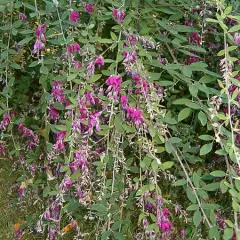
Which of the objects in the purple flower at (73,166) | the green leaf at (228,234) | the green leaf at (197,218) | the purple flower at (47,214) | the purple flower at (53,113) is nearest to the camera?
the green leaf at (228,234)

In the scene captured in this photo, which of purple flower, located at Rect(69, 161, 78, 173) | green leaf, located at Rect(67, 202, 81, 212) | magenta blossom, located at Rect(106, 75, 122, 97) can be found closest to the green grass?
green leaf, located at Rect(67, 202, 81, 212)

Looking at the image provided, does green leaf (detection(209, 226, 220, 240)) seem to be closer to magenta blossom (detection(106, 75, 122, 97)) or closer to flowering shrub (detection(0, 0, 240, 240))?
flowering shrub (detection(0, 0, 240, 240))

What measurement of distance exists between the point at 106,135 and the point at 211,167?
0.92 m

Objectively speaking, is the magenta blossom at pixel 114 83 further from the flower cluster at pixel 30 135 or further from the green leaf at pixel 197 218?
the flower cluster at pixel 30 135

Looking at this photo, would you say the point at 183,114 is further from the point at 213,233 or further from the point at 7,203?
the point at 7,203

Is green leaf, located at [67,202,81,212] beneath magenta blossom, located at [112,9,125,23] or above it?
beneath

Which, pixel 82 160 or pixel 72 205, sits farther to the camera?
pixel 72 205

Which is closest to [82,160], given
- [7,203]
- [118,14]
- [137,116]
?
[137,116]

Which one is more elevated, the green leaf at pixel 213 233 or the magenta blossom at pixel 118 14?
the magenta blossom at pixel 118 14

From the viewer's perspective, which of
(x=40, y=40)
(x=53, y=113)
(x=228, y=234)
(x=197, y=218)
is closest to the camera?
Answer: (x=228, y=234)

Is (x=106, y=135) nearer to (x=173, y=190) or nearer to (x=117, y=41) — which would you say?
(x=117, y=41)

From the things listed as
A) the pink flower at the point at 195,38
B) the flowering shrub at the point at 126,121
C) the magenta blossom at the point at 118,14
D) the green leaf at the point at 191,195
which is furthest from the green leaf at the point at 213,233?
the pink flower at the point at 195,38

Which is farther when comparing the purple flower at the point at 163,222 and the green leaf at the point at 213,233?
the purple flower at the point at 163,222

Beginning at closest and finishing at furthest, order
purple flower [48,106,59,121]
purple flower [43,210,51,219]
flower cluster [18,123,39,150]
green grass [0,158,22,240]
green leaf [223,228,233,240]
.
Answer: green leaf [223,228,233,240] → purple flower [43,210,51,219] → purple flower [48,106,59,121] → flower cluster [18,123,39,150] → green grass [0,158,22,240]
